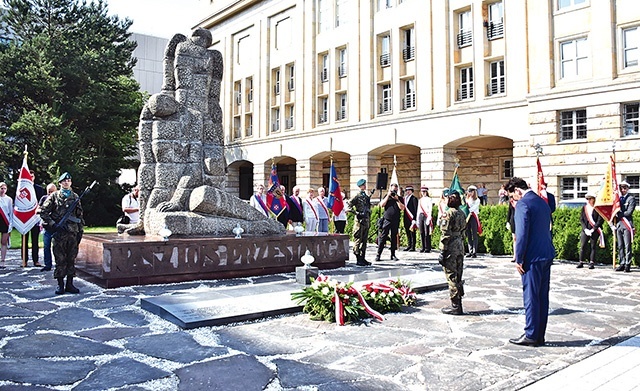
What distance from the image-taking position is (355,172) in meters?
32.7

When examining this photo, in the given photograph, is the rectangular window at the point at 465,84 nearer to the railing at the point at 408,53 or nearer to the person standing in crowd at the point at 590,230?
the railing at the point at 408,53

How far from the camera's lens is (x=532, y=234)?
→ 5.85 meters

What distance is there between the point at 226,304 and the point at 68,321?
2042 mm

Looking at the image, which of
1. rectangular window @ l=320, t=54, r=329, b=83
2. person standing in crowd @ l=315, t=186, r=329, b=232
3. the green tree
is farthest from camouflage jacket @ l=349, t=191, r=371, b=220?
rectangular window @ l=320, t=54, r=329, b=83

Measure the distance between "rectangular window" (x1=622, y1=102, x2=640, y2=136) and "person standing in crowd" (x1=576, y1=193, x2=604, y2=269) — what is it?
35.7 ft

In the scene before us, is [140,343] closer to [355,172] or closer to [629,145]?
[629,145]

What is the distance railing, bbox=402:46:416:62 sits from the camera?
29.6 metres

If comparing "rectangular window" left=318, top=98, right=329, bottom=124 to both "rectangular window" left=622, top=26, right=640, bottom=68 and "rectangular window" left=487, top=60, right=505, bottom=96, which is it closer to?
"rectangular window" left=487, top=60, right=505, bottom=96

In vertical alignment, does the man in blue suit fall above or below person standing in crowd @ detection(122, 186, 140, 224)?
below

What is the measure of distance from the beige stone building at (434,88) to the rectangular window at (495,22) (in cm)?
6

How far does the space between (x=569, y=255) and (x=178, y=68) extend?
11.5m

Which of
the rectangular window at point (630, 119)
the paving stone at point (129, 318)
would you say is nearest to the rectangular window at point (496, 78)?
the rectangular window at point (630, 119)

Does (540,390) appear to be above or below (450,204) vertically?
below

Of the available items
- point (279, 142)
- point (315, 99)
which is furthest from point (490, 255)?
point (279, 142)
